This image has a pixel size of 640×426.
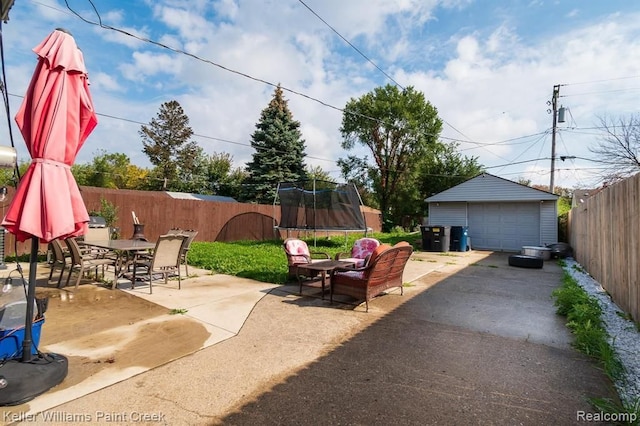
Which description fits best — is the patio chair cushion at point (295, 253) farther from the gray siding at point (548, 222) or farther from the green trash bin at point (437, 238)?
the gray siding at point (548, 222)

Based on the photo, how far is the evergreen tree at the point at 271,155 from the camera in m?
24.6

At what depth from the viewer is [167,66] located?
9.88 m

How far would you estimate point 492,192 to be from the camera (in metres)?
15.6

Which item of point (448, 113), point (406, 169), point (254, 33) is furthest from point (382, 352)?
point (406, 169)

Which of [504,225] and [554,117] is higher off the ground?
[554,117]

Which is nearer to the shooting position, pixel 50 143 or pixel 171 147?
pixel 50 143

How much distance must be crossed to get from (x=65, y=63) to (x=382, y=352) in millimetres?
3734

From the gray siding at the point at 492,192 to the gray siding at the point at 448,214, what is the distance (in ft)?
1.40

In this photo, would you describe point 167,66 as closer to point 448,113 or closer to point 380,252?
point 380,252

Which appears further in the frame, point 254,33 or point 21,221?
point 254,33

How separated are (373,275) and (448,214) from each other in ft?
44.3

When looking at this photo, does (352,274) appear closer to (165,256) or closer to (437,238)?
(165,256)

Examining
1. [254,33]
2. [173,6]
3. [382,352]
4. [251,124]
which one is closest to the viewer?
[382,352]

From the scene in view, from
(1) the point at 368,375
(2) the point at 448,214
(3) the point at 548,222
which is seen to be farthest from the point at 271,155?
(1) the point at 368,375
